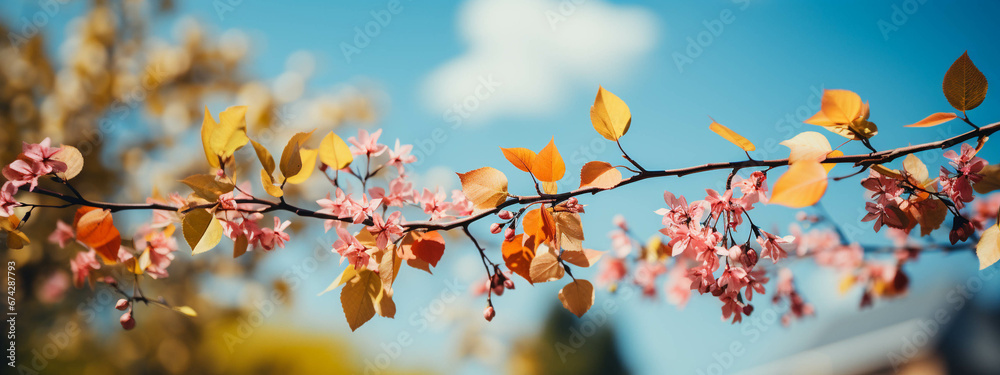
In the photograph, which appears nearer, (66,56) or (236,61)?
(66,56)

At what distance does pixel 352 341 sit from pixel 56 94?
889 centimetres

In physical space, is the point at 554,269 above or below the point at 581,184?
below

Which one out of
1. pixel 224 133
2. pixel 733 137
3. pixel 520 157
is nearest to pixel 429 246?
pixel 520 157

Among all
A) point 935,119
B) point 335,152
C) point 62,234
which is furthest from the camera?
point 62,234

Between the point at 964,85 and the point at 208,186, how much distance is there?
2.65ft

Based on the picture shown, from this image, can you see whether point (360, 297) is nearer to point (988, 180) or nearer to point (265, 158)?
point (265, 158)

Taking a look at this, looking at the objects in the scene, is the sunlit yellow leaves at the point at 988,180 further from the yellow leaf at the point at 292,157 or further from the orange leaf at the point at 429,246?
the yellow leaf at the point at 292,157

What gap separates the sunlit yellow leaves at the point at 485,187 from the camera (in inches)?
21.2

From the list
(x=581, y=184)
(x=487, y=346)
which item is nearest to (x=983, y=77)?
(x=581, y=184)

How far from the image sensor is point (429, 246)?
0.60 meters

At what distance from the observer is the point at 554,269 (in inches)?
22.9

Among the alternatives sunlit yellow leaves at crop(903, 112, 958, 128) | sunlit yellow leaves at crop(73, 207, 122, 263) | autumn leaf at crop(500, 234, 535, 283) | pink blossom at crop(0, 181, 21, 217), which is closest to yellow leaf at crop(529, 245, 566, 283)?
autumn leaf at crop(500, 234, 535, 283)

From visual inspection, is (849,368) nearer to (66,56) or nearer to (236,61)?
(236,61)

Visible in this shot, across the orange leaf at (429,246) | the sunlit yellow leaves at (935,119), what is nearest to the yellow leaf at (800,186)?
the sunlit yellow leaves at (935,119)
